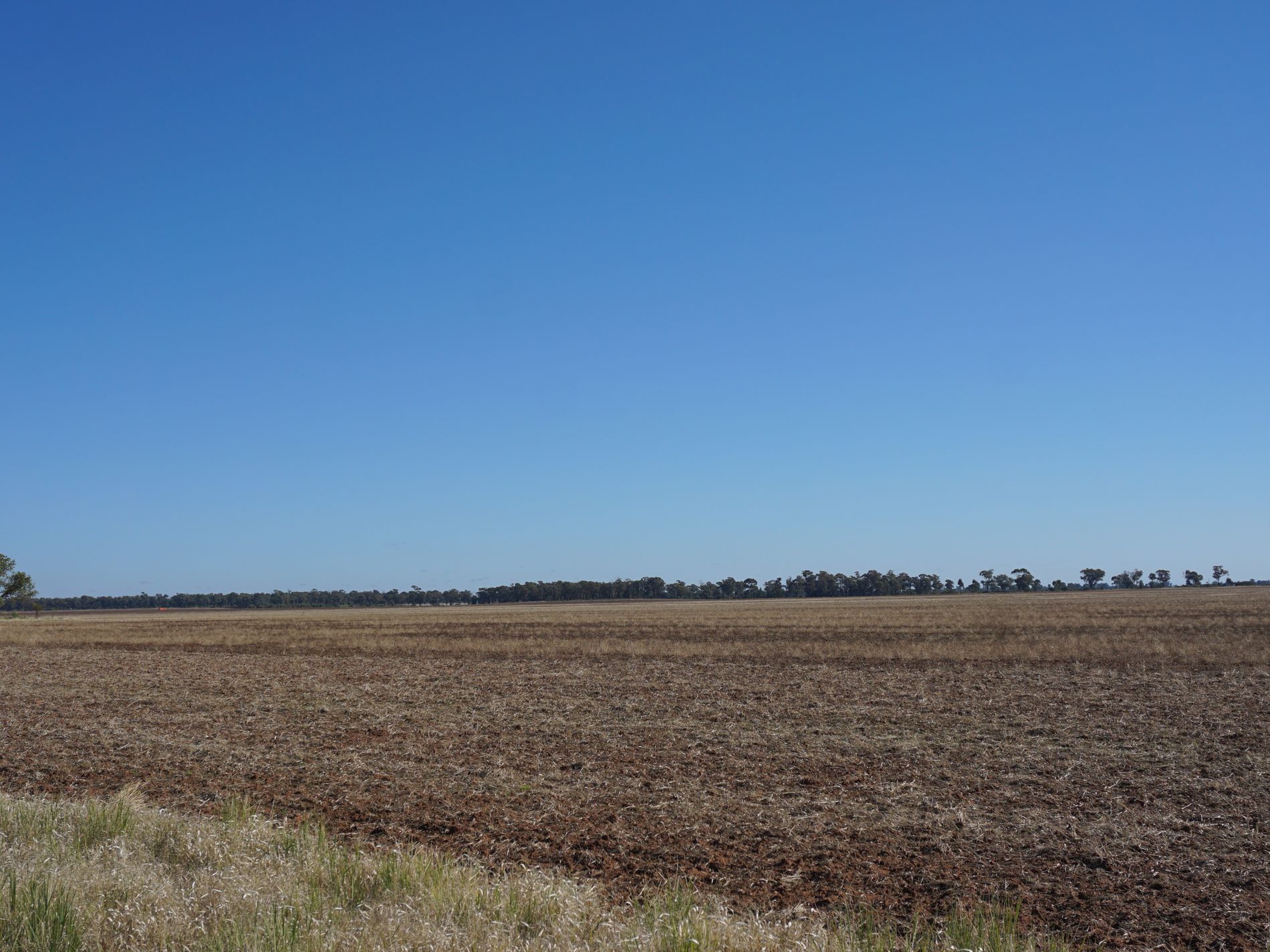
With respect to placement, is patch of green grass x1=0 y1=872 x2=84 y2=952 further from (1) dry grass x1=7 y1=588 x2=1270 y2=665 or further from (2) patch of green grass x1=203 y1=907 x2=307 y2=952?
(1) dry grass x1=7 y1=588 x2=1270 y2=665

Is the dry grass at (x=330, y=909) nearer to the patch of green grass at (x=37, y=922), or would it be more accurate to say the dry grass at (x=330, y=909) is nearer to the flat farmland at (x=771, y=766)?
the patch of green grass at (x=37, y=922)

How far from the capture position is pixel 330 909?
5.96 metres

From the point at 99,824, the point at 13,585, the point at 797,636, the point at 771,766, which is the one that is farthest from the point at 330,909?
the point at 13,585

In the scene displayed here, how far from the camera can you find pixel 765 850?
9297 millimetres

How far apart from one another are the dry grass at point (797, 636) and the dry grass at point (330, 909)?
25607 mm

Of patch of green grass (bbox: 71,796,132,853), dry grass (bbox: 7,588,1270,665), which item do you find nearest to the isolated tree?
dry grass (bbox: 7,588,1270,665)

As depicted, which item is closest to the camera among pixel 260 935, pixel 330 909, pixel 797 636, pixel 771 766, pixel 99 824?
pixel 260 935

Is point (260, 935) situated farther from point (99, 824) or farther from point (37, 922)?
point (99, 824)

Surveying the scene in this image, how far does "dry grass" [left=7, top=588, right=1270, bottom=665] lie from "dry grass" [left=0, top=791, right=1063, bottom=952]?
1008 inches

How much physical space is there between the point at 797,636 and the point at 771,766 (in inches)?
1222

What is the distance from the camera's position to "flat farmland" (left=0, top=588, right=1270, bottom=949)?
8.45 m

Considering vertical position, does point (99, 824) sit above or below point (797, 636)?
above

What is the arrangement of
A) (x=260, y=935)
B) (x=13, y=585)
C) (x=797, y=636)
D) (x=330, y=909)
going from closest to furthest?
(x=260, y=935) → (x=330, y=909) → (x=797, y=636) → (x=13, y=585)

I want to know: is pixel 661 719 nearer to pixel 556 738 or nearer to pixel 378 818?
pixel 556 738
